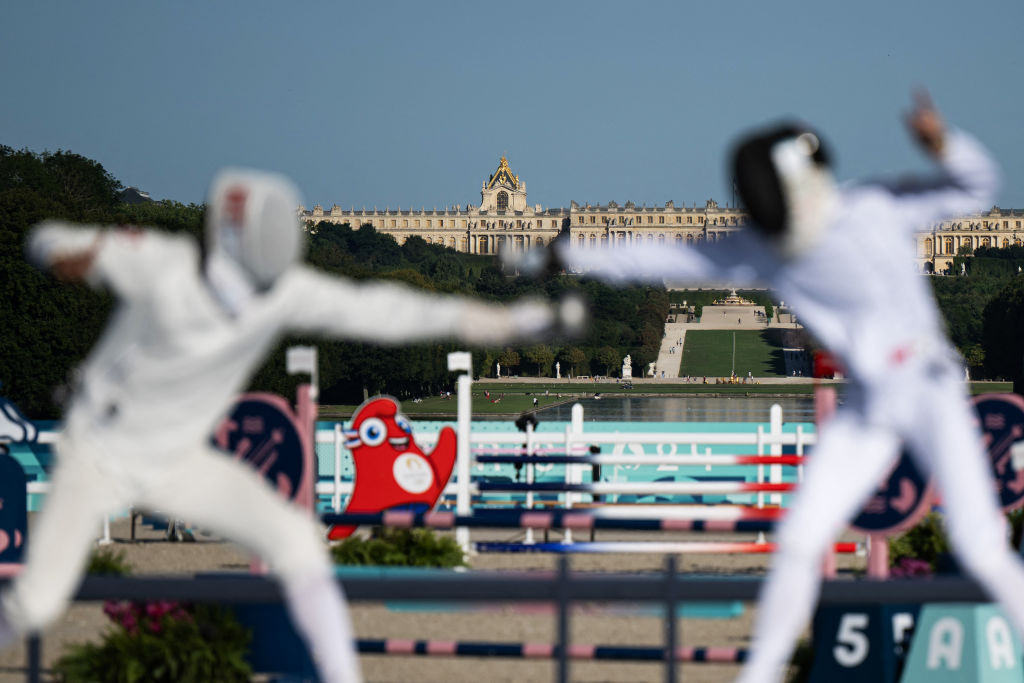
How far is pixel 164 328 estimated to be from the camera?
8.11ft

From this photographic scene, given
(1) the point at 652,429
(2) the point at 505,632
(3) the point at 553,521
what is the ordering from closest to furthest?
(3) the point at 553,521 < (2) the point at 505,632 < (1) the point at 652,429

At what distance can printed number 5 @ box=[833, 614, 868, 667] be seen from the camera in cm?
363

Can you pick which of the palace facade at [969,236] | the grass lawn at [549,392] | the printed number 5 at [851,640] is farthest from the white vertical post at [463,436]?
the palace facade at [969,236]

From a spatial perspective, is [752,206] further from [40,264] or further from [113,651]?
[113,651]

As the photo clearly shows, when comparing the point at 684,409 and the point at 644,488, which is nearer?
the point at 644,488

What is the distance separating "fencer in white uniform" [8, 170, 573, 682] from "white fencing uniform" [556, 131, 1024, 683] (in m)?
0.53

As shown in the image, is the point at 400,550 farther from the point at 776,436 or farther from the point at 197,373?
the point at 197,373

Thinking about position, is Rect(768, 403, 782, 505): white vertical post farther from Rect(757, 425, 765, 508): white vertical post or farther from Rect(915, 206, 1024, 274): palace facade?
Rect(915, 206, 1024, 274): palace facade

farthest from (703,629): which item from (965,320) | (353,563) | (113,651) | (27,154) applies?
(965,320)

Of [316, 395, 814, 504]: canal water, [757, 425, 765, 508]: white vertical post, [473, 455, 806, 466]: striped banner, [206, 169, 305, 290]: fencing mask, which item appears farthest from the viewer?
[316, 395, 814, 504]: canal water

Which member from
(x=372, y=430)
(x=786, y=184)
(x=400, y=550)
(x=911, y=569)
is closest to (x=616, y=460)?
(x=372, y=430)

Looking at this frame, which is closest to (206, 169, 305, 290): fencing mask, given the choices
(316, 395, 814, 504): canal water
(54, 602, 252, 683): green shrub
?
(54, 602, 252, 683): green shrub

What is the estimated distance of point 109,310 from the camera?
98.0 feet

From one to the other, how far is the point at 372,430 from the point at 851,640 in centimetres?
648
